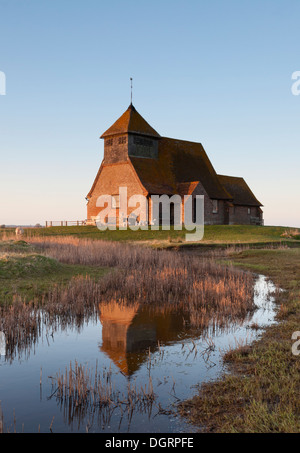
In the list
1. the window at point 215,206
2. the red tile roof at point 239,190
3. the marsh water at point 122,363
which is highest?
the red tile roof at point 239,190

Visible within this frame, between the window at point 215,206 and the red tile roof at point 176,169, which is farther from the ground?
the red tile roof at point 176,169

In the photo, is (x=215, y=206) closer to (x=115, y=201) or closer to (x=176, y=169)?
(x=176, y=169)

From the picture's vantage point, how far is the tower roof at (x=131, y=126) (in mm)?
44562

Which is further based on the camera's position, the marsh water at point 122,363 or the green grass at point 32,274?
the green grass at point 32,274

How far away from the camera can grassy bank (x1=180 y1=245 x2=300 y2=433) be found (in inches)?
212

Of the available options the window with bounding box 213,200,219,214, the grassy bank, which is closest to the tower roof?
the window with bounding box 213,200,219,214

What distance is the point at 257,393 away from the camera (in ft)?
20.2

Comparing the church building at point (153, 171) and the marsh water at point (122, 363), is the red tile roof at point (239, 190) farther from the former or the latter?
the marsh water at point (122, 363)

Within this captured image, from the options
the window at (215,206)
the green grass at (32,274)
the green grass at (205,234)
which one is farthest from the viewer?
the window at (215,206)

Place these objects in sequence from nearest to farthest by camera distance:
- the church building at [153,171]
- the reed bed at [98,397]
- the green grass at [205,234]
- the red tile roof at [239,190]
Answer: the reed bed at [98,397] → the green grass at [205,234] → the church building at [153,171] → the red tile roof at [239,190]

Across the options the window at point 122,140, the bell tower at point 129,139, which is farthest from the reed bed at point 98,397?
A: the window at point 122,140

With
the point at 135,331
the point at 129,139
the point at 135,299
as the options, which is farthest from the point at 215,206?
the point at 135,331
